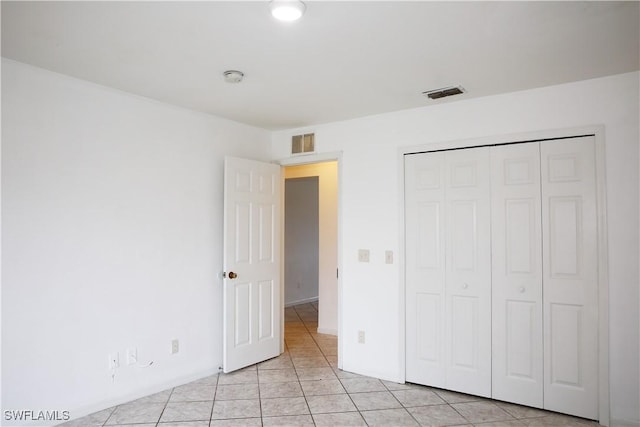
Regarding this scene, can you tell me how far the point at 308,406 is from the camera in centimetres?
310

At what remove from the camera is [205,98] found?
3311mm

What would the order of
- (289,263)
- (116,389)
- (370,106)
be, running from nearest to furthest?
(116,389)
(370,106)
(289,263)

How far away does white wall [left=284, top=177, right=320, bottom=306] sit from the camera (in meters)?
7.23

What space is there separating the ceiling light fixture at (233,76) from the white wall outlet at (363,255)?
73.3 inches

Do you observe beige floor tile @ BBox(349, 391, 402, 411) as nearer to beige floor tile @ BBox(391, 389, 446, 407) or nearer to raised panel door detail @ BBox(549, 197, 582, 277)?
beige floor tile @ BBox(391, 389, 446, 407)

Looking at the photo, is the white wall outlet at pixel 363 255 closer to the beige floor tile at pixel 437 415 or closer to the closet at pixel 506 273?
the closet at pixel 506 273

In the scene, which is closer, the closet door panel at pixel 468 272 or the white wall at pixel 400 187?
the white wall at pixel 400 187

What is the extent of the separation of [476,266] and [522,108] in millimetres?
1267

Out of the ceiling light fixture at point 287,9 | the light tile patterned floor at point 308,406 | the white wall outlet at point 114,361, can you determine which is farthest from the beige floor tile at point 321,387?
the ceiling light fixture at point 287,9

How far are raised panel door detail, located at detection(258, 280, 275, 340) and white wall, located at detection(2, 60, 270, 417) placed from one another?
1.38 ft

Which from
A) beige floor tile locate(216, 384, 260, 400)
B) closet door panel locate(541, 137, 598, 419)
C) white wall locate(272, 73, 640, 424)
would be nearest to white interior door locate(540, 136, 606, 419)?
closet door panel locate(541, 137, 598, 419)

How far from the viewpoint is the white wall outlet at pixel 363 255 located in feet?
12.4

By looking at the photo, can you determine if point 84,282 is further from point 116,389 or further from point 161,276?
point 116,389

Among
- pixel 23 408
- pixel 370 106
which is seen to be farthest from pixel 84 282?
pixel 370 106
